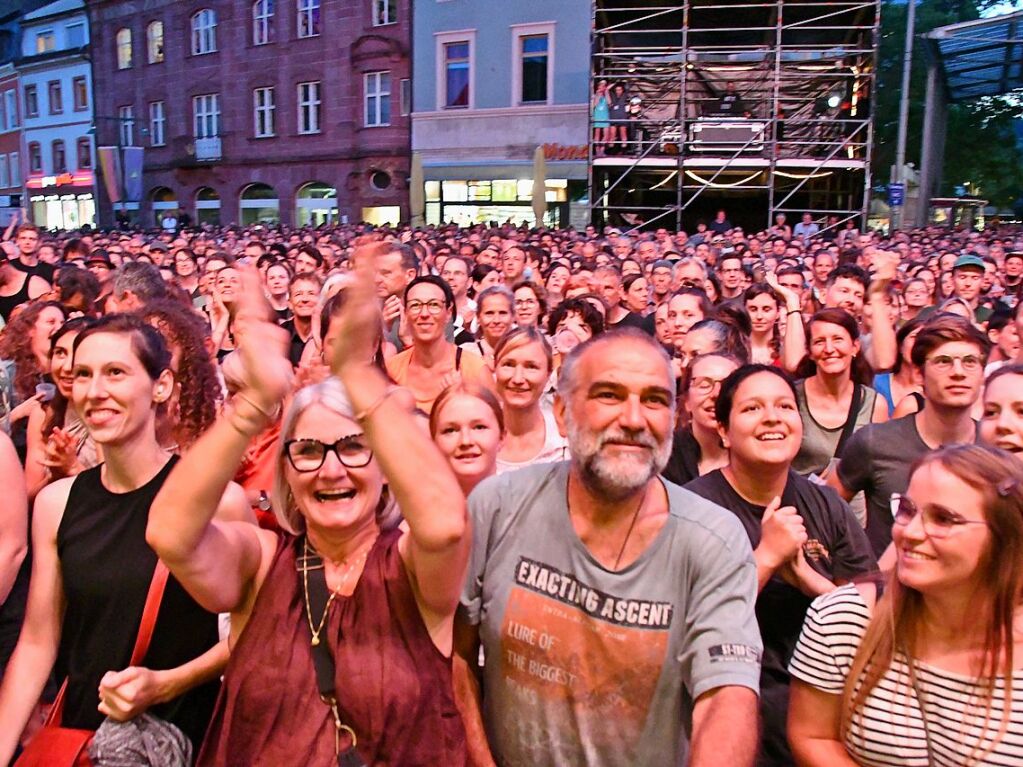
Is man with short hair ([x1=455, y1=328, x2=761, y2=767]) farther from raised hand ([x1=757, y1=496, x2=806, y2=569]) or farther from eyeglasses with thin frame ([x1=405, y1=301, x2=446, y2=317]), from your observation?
eyeglasses with thin frame ([x1=405, y1=301, x2=446, y2=317])

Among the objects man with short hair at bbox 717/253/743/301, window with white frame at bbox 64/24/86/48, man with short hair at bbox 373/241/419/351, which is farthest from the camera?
window with white frame at bbox 64/24/86/48

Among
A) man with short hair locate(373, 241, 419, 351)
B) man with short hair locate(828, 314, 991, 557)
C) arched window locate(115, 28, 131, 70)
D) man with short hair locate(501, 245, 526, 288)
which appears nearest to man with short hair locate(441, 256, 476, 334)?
man with short hair locate(373, 241, 419, 351)

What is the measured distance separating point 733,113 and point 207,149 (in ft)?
62.5

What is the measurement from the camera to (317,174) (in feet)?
93.9

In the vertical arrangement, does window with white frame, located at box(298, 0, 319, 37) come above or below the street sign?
above

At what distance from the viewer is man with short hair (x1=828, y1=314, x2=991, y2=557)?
3293 mm

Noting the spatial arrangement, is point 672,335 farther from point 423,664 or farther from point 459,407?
point 423,664

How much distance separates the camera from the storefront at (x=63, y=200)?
123ft

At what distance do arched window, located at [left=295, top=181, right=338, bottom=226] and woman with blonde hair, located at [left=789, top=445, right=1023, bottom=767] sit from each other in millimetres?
27607

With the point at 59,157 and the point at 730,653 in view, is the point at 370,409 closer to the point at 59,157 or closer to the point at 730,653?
the point at 730,653

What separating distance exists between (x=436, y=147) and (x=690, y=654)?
25550mm

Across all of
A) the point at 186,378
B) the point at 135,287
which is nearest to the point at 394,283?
the point at 135,287

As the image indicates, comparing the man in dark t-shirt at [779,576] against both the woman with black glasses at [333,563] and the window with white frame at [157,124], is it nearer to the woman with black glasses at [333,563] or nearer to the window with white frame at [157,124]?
the woman with black glasses at [333,563]

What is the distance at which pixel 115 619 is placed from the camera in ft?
7.09
